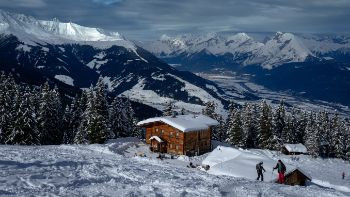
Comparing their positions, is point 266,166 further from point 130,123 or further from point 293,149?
point 130,123

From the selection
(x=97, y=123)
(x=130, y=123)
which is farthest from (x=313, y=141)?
(x=97, y=123)

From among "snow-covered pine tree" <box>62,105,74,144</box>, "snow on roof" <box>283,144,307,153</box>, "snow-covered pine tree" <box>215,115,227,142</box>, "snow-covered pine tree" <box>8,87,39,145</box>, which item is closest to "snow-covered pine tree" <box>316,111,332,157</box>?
"snow on roof" <box>283,144,307,153</box>

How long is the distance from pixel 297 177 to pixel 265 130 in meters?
41.0

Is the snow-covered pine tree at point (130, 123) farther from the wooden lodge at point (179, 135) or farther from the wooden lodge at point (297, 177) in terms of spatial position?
the wooden lodge at point (297, 177)

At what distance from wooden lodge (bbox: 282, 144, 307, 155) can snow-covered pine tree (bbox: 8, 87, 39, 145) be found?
5421 centimetres

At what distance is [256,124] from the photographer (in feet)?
339

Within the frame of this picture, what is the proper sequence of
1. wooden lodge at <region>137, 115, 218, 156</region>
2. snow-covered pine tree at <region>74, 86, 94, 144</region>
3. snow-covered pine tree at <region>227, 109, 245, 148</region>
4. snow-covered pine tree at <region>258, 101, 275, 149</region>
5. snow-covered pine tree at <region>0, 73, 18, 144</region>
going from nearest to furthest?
snow-covered pine tree at <region>0, 73, 18, 144</region>, wooden lodge at <region>137, 115, 218, 156</region>, snow-covered pine tree at <region>74, 86, 94, 144</region>, snow-covered pine tree at <region>227, 109, 245, 148</region>, snow-covered pine tree at <region>258, 101, 275, 149</region>

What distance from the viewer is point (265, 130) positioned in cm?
10044

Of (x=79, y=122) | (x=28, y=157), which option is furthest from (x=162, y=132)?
(x=28, y=157)

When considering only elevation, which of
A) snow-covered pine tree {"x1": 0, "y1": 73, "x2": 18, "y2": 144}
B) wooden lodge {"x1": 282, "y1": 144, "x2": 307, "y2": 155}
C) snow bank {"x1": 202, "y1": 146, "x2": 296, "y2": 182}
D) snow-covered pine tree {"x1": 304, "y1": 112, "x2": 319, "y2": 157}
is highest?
snow-covered pine tree {"x1": 0, "y1": 73, "x2": 18, "y2": 144}

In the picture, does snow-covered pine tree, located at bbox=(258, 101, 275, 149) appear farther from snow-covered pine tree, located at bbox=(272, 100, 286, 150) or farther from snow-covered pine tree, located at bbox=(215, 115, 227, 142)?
snow-covered pine tree, located at bbox=(215, 115, 227, 142)

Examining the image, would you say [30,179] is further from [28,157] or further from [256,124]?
[256,124]

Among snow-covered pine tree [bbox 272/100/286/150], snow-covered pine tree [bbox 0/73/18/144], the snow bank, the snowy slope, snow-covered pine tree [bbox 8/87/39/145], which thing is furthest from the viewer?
snow-covered pine tree [bbox 272/100/286/150]

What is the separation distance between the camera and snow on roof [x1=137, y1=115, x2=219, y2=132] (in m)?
79.9
